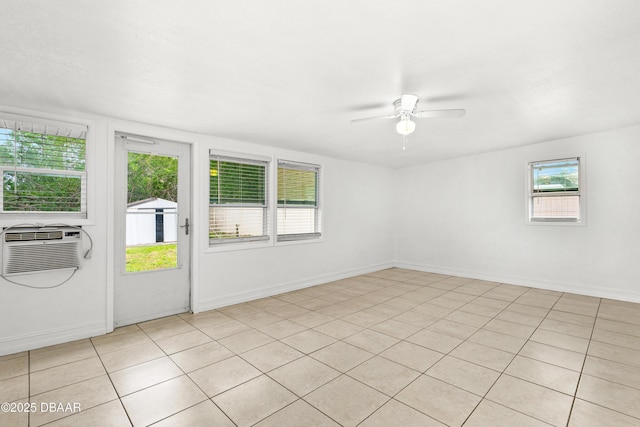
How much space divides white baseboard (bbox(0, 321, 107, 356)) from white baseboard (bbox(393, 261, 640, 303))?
224 inches

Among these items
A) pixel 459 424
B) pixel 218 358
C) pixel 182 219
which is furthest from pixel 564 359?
pixel 182 219

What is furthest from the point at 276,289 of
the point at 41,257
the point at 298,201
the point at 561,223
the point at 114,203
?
the point at 561,223

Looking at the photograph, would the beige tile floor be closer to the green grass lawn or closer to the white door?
the white door

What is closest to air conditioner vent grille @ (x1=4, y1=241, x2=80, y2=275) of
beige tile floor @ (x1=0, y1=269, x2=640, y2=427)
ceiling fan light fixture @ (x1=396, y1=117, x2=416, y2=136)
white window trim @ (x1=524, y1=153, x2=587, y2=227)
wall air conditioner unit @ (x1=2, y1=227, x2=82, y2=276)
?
wall air conditioner unit @ (x1=2, y1=227, x2=82, y2=276)

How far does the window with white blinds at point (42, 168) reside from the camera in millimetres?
2820

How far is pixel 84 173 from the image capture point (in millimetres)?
3170

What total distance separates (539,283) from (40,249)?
669cm

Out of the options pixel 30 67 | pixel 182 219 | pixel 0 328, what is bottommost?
pixel 0 328

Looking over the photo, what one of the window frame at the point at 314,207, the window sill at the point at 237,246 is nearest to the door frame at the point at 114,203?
the window sill at the point at 237,246

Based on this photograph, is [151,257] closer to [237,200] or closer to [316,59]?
[237,200]

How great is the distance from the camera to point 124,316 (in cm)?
346

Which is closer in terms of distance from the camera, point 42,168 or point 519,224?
point 42,168

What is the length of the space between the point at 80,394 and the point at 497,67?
12.9 ft

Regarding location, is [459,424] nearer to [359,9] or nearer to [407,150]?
[359,9]
